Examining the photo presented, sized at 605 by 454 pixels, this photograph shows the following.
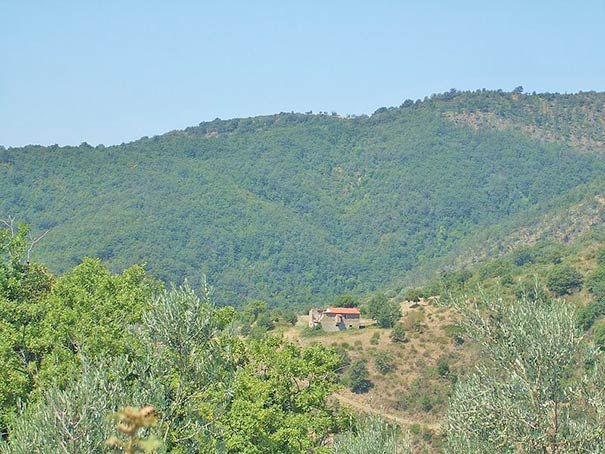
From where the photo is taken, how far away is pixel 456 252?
168m

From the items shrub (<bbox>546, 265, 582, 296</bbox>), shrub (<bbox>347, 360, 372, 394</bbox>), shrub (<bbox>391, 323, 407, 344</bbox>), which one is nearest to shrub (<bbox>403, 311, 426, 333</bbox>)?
shrub (<bbox>391, 323, 407, 344</bbox>)

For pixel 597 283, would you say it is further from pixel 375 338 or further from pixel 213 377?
pixel 213 377

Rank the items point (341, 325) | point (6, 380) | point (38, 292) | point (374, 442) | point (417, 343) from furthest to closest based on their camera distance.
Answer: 1. point (341, 325)
2. point (417, 343)
3. point (38, 292)
4. point (6, 380)
5. point (374, 442)

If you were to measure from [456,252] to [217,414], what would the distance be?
142 meters

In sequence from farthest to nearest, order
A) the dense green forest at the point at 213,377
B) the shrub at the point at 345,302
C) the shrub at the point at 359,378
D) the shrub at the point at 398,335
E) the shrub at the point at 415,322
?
the shrub at the point at 345,302 < the shrub at the point at 415,322 < the shrub at the point at 398,335 < the shrub at the point at 359,378 < the dense green forest at the point at 213,377

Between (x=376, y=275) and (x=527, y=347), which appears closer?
(x=527, y=347)

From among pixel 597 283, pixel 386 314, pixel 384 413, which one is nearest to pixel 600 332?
pixel 597 283

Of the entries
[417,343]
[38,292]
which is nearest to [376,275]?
[417,343]

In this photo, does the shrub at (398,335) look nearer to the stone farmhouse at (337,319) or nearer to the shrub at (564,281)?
the stone farmhouse at (337,319)

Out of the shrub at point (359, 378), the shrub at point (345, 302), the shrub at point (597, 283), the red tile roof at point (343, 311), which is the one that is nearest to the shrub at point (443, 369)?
the shrub at point (359, 378)

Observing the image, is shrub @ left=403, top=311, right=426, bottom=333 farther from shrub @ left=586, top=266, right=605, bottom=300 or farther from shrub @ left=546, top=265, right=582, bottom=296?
shrub @ left=586, top=266, right=605, bottom=300

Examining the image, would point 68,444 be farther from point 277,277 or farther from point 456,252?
point 277,277

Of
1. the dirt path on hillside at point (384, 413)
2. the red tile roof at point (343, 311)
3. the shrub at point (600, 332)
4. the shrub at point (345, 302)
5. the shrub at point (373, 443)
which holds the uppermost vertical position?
the shrub at point (373, 443)

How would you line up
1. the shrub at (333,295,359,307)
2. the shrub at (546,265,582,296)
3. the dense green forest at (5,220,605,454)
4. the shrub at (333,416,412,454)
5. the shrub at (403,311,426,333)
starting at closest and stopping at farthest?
1. the dense green forest at (5,220,605,454)
2. the shrub at (333,416,412,454)
3. the shrub at (546,265,582,296)
4. the shrub at (403,311,426,333)
5. the shrub at (333,295,359,307)
